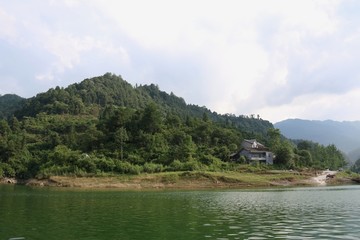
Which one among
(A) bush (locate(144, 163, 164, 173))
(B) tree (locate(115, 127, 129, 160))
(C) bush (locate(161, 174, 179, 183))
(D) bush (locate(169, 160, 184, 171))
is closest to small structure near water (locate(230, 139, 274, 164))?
(D) bush (locate(169, 160, 184, 171))

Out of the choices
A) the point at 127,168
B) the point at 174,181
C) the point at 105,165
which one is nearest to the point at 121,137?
the point at 105,165

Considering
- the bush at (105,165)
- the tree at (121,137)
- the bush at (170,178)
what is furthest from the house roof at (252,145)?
the bush at (105,165)

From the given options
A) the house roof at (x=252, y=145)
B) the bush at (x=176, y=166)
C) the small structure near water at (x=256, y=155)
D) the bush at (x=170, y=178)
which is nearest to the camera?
the bush at (x=170, y=178)

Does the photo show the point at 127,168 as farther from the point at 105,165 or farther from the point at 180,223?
the point at 180,223

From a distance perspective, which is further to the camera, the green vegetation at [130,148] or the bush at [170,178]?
the green vegetation at [130,148]

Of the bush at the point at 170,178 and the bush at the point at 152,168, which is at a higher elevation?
the bush at the point at 152,168

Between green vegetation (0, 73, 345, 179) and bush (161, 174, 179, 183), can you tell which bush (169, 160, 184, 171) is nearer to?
green vegetation (0, 73, 345, 179)

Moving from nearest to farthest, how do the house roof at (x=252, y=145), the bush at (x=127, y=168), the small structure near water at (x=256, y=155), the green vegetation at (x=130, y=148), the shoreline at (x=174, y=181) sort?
the shoreline at (x=174, y=181) < the bush at (x=127, y=168) < the green vegetation at (x=130, y=148) < the small structure near water at (x=256, y=155) < the house roof at (x=252, y=145)

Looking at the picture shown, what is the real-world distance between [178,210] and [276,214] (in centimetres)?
931

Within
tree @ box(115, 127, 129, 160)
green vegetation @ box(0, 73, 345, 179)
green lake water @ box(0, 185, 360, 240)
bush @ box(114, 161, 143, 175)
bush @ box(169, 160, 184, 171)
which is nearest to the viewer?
green lake water @ box(0, 185, 360, 240)

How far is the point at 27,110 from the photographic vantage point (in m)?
195

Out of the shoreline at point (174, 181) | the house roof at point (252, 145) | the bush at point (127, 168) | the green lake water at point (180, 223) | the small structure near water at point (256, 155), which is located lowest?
the green lake water at point (180, 223)

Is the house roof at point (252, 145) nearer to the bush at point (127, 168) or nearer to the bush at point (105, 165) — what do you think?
the bush at point (127, 168)

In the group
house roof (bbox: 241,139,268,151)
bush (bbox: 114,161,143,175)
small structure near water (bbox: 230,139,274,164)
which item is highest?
house roof (bbox: 241,139,268,151)
